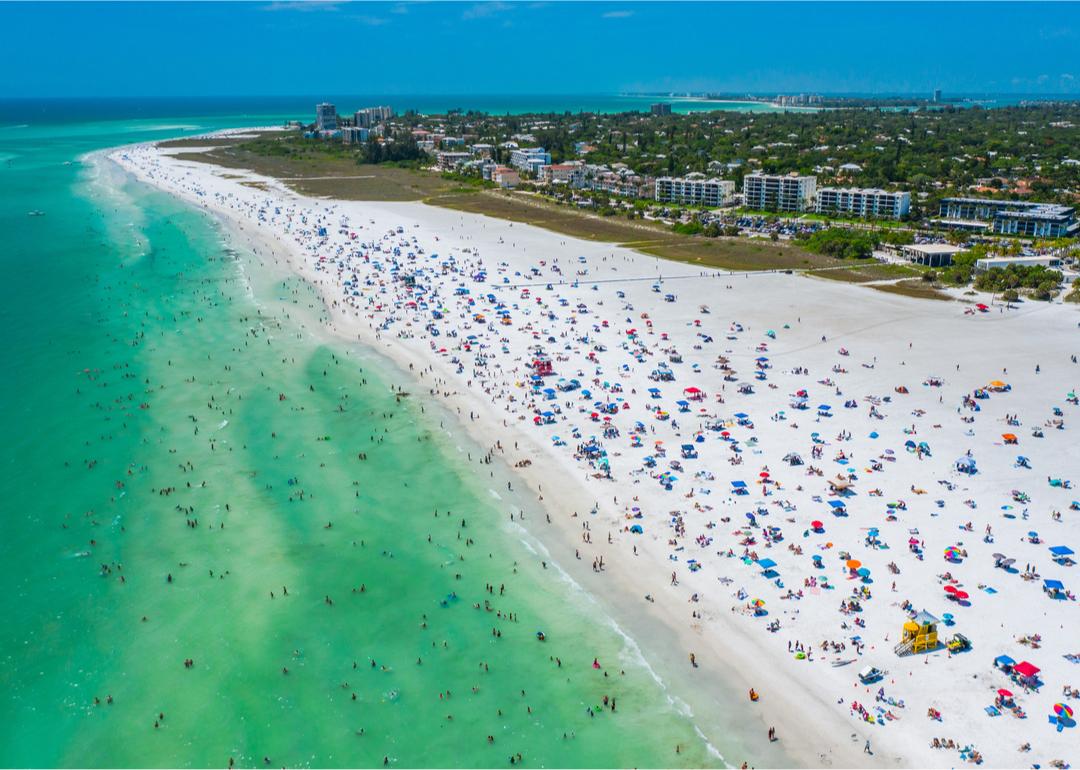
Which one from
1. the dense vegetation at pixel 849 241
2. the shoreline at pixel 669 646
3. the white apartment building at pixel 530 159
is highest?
the white apartment building at pixel 530 159

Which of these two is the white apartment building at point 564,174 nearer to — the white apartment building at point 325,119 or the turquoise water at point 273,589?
the turquoise water at point 273,589

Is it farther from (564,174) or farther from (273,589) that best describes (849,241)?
(273,589)

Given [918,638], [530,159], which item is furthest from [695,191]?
[918,638]

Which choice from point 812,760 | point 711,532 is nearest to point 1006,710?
point 812,760

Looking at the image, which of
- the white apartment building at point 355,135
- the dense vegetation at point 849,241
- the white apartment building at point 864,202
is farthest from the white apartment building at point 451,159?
the dense vegetation at point 849,241

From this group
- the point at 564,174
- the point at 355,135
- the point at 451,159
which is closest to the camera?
the point at 564,174

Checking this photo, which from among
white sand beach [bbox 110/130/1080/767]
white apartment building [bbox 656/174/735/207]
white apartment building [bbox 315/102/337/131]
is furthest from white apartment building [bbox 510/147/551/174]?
white apartment building [bbox 315/102/337/131]
